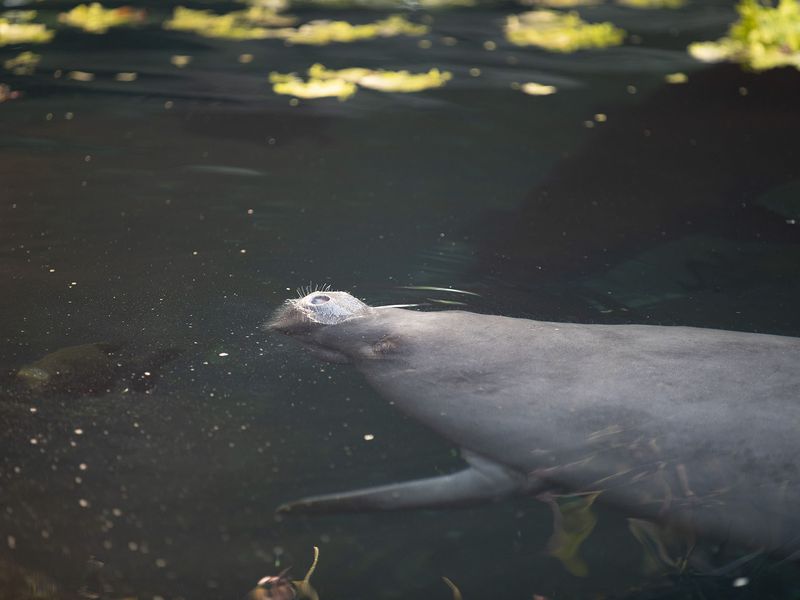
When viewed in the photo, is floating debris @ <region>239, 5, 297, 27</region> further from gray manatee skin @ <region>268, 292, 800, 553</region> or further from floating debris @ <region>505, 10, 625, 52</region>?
gray manatee skin @ <region>268, 292, 800, 553</region>

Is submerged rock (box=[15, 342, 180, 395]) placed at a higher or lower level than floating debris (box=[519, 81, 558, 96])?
lower

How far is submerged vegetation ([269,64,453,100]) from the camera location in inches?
275

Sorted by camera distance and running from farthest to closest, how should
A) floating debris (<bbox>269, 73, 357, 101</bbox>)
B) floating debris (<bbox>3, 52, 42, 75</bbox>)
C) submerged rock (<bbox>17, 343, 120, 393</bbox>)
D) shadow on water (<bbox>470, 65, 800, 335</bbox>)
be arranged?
floating debris (<bbox>3, 52, 42, 75</bbox>) → floating debris (<bbox>269, 73, 357, 101</bbox>) → shadow on water (<bbox>470, 65, 800, 335</bbox>) → submerged rock (<bbox>17, 343, 120, 393</bbox>)

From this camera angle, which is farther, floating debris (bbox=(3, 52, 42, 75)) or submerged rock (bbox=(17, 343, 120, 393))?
floating debris (bbox=(3, 52, 42, 75))

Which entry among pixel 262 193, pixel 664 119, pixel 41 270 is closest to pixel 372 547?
pixel 41 270

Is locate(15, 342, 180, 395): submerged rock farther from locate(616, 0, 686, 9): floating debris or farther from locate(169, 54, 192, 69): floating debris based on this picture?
locate(616, 0, 686, 9): floating debris

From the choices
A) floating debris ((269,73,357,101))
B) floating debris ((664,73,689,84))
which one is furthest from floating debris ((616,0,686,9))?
floating debris ((269,73,357,101))

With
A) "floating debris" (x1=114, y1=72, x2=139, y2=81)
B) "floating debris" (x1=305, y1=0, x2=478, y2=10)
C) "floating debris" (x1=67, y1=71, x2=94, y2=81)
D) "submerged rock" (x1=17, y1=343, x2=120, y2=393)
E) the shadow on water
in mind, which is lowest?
the shadow on water

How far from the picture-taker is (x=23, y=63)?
753 centimetres

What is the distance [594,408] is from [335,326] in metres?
1.07

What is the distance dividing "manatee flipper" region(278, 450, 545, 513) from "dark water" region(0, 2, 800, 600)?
2.1 inches

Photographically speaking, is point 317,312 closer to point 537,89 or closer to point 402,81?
point 402,81

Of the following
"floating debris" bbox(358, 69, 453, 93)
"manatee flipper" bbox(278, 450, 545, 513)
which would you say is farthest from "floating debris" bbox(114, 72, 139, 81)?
"manatee flipper" bbox(278, 450, 545, 513)

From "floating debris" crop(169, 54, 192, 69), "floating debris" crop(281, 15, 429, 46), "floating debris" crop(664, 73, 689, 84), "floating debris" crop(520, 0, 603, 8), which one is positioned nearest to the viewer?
"floating debris" crop(664, 73, 689, 84)
